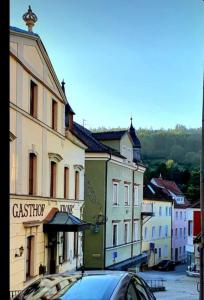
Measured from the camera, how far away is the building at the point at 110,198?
72.6 feet

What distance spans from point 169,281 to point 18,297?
22.7m

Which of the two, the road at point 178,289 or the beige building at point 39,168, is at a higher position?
the beige building at point 39,168

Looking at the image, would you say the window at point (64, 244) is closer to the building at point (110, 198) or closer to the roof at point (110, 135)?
the building at point (110, 198)

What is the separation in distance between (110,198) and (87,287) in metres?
20.0

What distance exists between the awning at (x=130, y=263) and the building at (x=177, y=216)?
10.8 metres

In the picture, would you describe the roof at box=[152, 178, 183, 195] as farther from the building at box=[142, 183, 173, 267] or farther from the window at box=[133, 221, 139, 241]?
the window at box=[133, 221, 139, 241]

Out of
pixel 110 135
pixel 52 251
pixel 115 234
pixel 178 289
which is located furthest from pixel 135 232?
pixel 52 251

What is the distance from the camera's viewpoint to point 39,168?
1338cm

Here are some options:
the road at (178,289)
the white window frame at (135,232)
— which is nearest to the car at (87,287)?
the road at (178,289)

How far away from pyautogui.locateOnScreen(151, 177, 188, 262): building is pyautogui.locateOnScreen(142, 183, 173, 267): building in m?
0.65

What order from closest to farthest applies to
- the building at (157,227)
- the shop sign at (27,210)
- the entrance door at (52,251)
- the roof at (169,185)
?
1. the shop sign at (27,210)
2. the entrance door at (52,251)
3. the building at (157,227)
4. the roof at (169,185)

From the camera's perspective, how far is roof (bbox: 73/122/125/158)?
72.3 feet

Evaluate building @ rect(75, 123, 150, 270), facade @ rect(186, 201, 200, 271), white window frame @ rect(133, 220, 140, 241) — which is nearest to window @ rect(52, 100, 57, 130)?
facade @ rect(186, 201, 200, 271)
